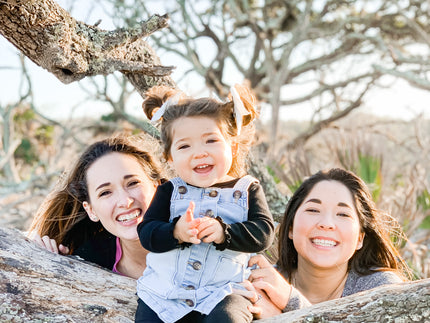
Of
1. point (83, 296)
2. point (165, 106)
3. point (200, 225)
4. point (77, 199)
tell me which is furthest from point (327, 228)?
point (77, 199)

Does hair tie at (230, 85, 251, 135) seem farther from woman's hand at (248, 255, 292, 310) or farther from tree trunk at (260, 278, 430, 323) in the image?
tree trunk at (260, 278, 430, 323)

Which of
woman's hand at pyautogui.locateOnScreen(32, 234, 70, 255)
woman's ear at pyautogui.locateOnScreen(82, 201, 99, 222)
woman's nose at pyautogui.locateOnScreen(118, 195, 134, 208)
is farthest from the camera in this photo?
woman's ear at pyautogui.locateOnScreen(82, 201, 99, 222)

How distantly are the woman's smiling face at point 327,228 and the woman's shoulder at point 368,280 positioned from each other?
88 millimetres

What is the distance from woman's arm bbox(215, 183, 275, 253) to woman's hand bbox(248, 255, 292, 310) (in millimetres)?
231

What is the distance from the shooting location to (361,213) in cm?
255

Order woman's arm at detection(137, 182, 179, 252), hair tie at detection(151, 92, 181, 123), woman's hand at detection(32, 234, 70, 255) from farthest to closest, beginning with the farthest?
woman's hand at detection(32, 234, 70, 255)
hair tie at detection(151, 92, 181, 123)
woman's arm at detection(137, 182, 179, 252)

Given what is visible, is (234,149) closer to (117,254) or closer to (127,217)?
(127,217)

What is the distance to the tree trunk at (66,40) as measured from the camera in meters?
2.03

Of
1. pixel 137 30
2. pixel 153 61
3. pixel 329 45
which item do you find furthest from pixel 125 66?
pixel 329 45

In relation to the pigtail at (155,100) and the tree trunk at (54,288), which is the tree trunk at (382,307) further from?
the pigtail at (155,100)

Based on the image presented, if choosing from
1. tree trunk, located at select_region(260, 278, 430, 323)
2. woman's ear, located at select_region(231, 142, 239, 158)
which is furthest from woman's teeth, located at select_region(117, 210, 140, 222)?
tree trunk, located at select_region(260, 278, 430, 323)

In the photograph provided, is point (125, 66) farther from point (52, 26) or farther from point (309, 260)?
point (309, 260)

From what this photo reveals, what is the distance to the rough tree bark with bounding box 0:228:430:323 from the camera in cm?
158

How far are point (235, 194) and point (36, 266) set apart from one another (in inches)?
37.1
